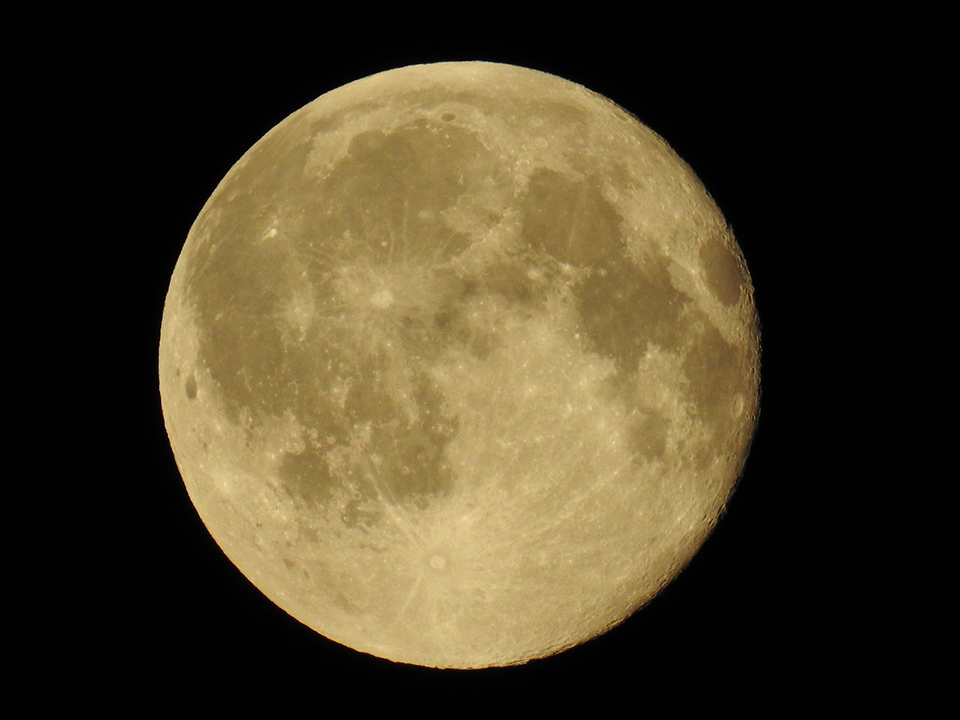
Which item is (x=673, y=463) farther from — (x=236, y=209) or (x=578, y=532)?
(x=236, y=209)

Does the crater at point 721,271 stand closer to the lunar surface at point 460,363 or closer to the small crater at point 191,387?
the lunar surface at point 460,363

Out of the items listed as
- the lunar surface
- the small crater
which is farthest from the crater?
the small crater

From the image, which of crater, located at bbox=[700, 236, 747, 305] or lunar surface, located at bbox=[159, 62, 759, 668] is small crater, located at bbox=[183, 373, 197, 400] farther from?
crater, located at bbox=[700, 236, 747, 305]

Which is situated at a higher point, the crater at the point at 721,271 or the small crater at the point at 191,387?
the crater at the point at 721,271

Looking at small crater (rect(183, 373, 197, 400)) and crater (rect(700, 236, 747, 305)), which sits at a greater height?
crater (rect(700, 236, 747, 305))

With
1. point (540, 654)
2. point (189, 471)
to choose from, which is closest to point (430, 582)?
point (540, 654)

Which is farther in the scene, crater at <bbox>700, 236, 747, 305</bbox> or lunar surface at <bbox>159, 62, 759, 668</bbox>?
crater at <bbox>700, 236, 747, 305</bbox>

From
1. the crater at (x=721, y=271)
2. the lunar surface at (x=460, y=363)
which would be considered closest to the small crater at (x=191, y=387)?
the lunar surface at (x=460, y=363)
